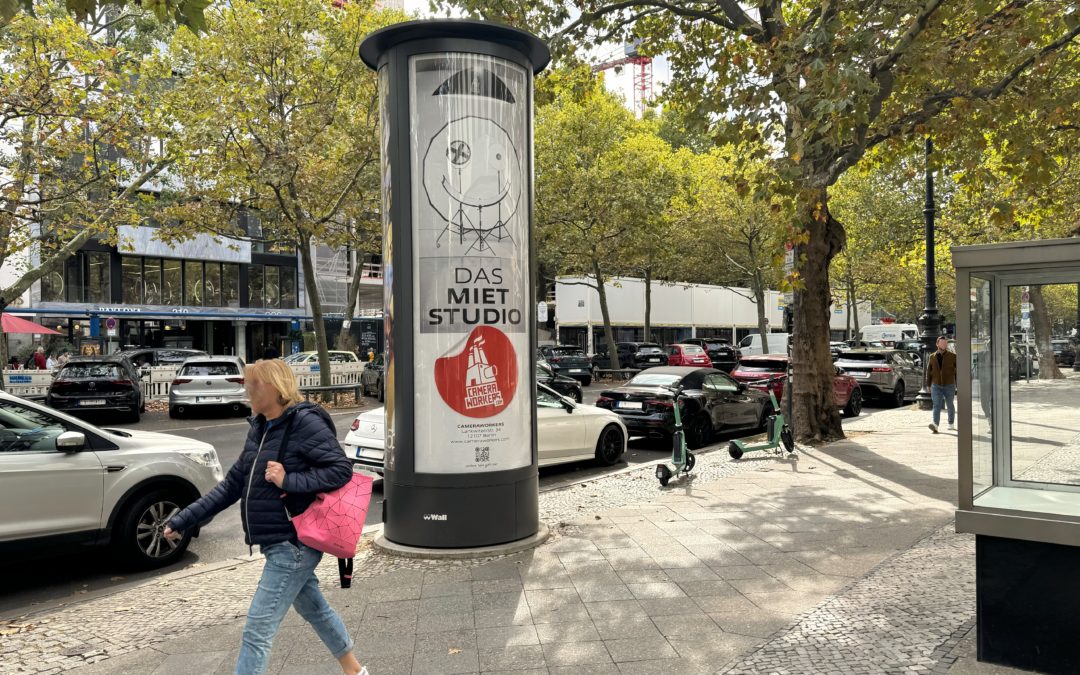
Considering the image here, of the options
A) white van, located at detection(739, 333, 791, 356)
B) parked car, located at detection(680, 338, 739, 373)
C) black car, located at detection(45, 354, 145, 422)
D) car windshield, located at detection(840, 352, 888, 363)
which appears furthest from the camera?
white van, located at detection(739, 333, 791, 356)

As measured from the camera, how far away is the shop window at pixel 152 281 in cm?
3650

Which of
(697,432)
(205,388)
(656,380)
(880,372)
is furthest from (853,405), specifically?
(205,388)

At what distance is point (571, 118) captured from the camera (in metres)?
28.5

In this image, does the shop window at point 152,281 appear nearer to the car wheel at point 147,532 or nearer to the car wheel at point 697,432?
Answer: the car wheel at point 697,432

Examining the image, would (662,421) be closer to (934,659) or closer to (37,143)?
(934,659)

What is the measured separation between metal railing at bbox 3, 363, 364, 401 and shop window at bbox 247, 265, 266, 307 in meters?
15.0

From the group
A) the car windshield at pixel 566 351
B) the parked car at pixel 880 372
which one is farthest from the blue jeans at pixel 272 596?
the car windshield at pixel 566 351

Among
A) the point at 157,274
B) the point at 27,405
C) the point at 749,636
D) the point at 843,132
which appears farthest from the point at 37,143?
the point at 157,274

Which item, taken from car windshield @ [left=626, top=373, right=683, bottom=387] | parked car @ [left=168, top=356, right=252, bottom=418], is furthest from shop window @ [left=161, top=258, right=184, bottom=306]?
car windshield @ [left=626, top=373, right=683, bottom=387]

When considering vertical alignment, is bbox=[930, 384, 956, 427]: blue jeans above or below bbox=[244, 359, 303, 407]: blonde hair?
below

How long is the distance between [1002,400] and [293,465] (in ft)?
12.6

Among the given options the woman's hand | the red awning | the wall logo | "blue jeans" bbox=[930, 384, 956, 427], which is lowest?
"blue jeans" bbox=[930, 384, 956, 427]

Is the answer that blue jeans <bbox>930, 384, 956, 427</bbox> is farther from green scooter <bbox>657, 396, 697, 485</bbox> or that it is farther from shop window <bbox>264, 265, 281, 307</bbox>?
shop window <bbox>264, 265, 281, 307</bbox>

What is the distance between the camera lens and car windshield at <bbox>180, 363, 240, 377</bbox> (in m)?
18.7
